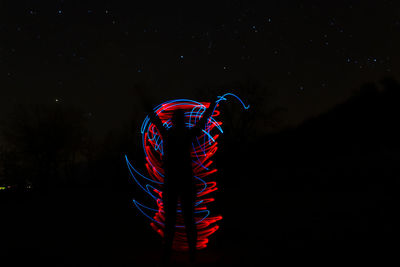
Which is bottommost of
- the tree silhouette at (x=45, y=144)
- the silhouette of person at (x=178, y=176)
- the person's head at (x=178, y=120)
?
the silhouette of person at (x=178, y=176)

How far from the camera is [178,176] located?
3.97 metres

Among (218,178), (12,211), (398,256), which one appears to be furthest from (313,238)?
(218,178)

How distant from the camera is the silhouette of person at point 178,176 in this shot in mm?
3986

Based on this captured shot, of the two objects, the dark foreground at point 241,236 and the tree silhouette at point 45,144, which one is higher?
the tree silhouette at point 45,144

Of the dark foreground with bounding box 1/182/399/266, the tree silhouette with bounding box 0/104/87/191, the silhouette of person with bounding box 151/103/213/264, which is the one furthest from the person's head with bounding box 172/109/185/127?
the tree silhouette with bounding box 0/104/87/191

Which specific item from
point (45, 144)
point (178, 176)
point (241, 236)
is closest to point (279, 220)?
point (241, 236)

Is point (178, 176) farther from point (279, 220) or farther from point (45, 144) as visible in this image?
point (45, 144)

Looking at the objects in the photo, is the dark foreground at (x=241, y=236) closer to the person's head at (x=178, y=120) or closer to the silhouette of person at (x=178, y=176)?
the silhouette of person at (x=178, y=176)

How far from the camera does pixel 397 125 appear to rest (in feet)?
57.0

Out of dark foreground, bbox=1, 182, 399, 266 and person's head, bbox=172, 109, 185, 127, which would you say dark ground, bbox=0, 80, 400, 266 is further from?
person's head, bbox=172, 109, 185, 127

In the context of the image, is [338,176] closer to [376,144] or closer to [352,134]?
[376,144]

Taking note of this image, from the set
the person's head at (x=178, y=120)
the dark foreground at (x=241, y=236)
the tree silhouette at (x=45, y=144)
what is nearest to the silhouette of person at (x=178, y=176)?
the person's head at (x=178, y=120)

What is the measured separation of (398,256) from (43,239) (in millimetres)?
5829

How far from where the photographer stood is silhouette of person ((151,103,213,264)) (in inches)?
157
